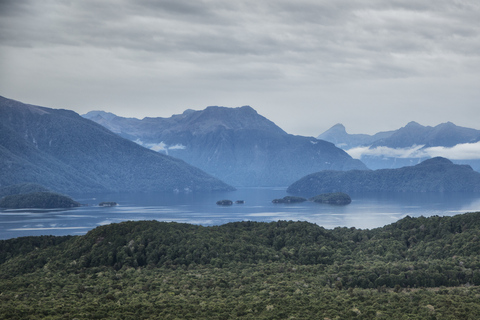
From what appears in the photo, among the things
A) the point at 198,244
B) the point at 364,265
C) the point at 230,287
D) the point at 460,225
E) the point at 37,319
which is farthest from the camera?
the point at 460,225

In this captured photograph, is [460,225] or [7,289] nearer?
[7,289]

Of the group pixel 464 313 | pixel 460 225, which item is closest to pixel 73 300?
pixel 464 313

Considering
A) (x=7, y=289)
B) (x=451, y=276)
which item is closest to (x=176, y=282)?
(x=7, y=289)

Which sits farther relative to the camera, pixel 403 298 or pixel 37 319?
pixel 403 298

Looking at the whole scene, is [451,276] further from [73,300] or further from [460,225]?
[73,300]

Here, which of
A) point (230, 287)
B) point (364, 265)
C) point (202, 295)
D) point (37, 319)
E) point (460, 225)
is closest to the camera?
point (37, 319)

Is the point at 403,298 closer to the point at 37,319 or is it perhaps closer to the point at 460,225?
the point at 37,319

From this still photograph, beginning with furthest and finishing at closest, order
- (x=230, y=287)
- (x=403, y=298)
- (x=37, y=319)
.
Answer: (x=230, y=287), (x=403, y=298), (x=37, y=319)
